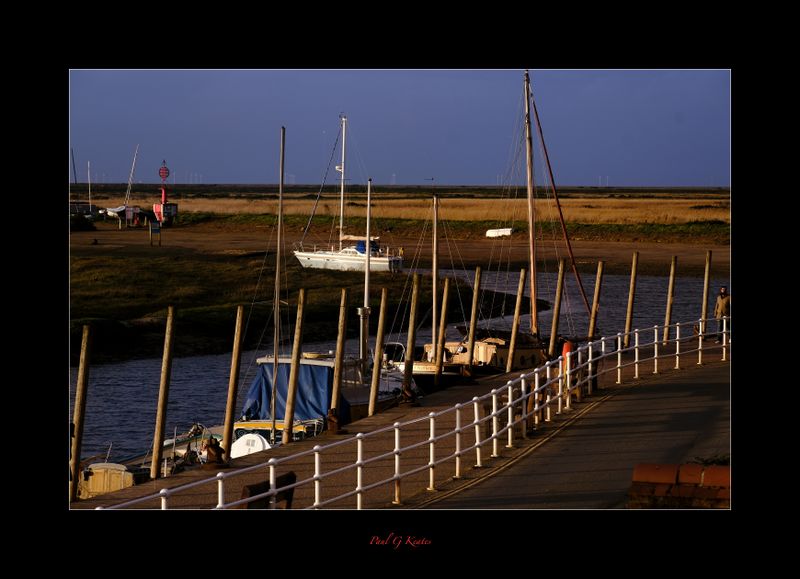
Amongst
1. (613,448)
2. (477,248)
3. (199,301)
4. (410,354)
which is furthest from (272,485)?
(477,248)

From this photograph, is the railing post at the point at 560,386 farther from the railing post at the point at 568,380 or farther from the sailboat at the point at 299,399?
the sailboat at the point at 299,399

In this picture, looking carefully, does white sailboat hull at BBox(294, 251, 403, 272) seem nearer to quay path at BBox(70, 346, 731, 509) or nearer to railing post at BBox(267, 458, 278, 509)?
quay path at BBox(70, 346, 731, 509)

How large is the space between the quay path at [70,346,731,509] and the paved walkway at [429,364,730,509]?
0.6 inches

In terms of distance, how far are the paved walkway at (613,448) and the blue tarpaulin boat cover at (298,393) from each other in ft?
24.9

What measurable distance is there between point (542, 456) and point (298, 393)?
12.2m

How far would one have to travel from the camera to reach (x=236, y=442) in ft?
88.8

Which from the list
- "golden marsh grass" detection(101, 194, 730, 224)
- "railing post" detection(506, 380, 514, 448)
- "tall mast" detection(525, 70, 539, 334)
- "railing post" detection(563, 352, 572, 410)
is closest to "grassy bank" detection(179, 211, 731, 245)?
"golden marsh grass" detection(101, 194, 730, 224)

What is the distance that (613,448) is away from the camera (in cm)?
1888

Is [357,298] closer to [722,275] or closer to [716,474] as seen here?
[722,275]

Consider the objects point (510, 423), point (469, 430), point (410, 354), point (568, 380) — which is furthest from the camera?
point (410, 354)

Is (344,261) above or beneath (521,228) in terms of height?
beneath

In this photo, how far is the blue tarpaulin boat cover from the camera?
2959 centimetres

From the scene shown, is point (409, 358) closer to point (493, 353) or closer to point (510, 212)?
point (493, 353)
